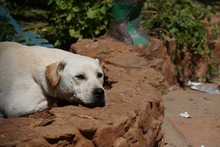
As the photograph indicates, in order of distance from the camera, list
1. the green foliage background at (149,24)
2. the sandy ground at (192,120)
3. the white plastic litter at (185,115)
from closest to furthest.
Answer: the sandy ground at (192,120), the white plastic litter at (185,115), the green foliage background at (149,24)

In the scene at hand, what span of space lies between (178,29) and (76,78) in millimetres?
4067

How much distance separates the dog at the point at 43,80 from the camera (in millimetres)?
3990

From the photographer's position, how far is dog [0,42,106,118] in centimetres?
399

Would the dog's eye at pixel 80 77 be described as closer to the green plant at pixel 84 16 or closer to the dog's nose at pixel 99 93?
the dog's nose at pixel 99 93

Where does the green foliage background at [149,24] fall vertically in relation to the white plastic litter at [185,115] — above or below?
above

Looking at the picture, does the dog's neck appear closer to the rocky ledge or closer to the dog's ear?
the dog's ear

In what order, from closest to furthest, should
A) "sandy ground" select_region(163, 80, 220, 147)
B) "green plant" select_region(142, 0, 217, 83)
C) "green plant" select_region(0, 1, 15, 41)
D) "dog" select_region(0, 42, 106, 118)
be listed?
1. "dog" select_region(0, 42, 106, 118)
2. "sandy ground" select_region(163, 80, 220, 147)
3. "green plant" select_region(0, 1, 15, 41)
4. "green plant" select_region(142, 0, 217, 83)

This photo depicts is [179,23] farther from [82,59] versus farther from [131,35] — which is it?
[82,59]

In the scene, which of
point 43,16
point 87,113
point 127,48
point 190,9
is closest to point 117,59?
point 127,48

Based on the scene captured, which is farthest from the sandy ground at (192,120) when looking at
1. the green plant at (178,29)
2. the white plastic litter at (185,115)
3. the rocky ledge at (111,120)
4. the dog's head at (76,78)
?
the dog's head at (76,78)

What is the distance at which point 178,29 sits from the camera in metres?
7.71

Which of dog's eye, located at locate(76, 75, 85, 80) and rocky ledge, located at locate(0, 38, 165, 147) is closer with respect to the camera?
rocky ledge, located at locate(0, 38, 165, 147)

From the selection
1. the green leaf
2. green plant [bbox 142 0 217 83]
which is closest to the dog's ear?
the green leaf

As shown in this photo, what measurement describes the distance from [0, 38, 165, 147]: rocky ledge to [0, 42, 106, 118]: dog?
0.21 meters
